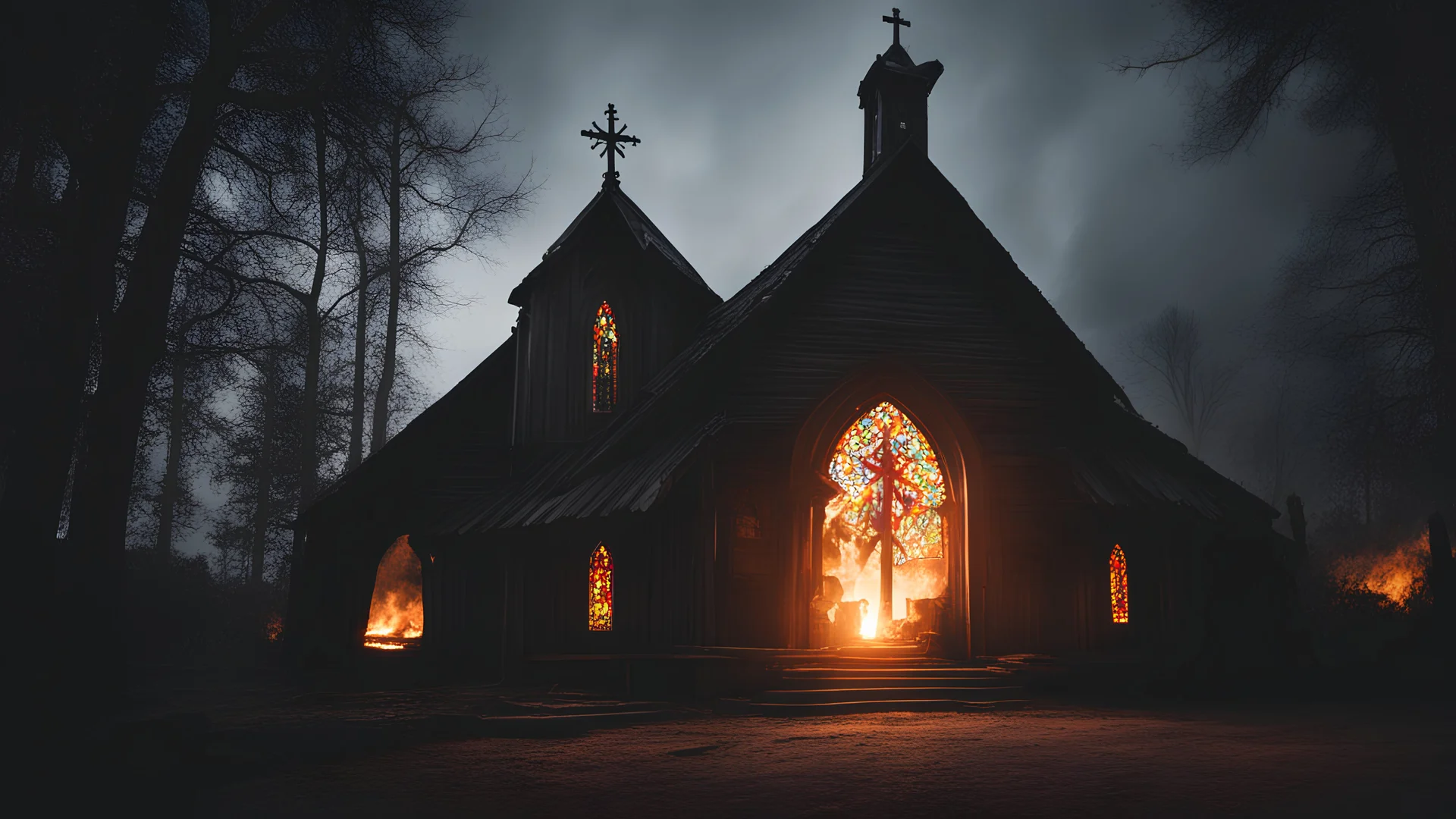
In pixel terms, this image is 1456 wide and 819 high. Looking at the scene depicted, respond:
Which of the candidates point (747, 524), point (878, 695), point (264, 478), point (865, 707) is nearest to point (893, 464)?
point (747, 524)

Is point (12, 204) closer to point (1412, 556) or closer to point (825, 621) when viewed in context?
point (825, 621)

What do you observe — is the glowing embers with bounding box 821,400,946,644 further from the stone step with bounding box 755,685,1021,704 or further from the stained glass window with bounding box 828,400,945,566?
the stone step with bounding box 755,685,1021,704

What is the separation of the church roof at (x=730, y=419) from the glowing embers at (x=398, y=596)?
13.2 meters

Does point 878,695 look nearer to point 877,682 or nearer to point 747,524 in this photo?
point 877,682

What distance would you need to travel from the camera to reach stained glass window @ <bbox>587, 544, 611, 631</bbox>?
1628 cm

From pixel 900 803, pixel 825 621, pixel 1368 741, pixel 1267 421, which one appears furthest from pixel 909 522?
pixel 1267 421

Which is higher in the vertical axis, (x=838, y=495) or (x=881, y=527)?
(x=838, y=495)

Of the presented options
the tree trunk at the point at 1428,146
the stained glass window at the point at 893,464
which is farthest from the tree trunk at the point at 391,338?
the tree trunk at the point at 1428,146

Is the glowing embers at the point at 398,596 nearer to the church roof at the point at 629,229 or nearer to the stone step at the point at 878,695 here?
the church roof at the point at 629,229

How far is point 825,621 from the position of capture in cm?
1720

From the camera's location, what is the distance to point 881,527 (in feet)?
68.8

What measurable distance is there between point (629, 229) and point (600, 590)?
7.85 meters

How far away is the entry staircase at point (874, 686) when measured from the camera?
1251 centimetres

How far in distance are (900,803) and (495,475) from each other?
14.2 meters
